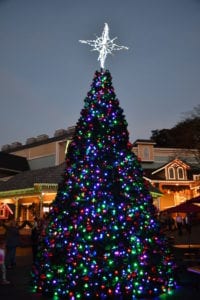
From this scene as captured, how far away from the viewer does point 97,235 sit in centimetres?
686

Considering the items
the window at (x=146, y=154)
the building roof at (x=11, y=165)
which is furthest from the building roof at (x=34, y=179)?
the window at (x=146, y=154)

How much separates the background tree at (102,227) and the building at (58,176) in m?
17.9

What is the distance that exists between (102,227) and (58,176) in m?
20.3

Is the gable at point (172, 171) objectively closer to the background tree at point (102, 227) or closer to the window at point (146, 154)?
the window at point (146, 154)

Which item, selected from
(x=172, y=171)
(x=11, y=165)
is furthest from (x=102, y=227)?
(x=11, y=165)

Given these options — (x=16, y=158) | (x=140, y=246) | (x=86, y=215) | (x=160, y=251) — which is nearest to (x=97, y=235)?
(x=86, y=215)

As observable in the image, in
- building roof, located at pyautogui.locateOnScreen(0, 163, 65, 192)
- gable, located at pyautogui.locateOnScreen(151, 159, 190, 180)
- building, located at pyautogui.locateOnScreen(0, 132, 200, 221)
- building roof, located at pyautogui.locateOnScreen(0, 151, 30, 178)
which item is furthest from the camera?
building roof, located at pyautogui.locateOnScreen(0, 151, 30, 178)

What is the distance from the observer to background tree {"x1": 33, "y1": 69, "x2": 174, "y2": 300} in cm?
670

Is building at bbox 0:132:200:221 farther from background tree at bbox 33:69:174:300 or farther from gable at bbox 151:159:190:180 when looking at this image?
background tree at bbox 33:69:174:300

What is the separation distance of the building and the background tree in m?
17.9

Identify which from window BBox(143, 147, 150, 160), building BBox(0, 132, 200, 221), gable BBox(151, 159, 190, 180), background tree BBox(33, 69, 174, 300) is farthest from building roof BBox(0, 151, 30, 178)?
background tree BBox(33, 69, 174, 300)

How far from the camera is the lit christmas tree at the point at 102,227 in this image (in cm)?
670

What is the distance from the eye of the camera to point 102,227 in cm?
693

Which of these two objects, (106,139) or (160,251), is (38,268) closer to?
(160,251)
